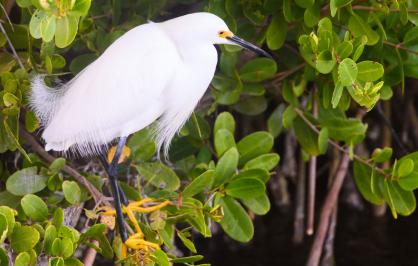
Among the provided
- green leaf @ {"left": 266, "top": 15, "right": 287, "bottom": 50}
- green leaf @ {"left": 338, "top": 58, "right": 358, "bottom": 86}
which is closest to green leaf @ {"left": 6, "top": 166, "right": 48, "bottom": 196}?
green leaf @ {"left": 266, "top": 15, "right": 287, "bottom": 50}

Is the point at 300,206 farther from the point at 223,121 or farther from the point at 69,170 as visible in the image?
the point at 69,170

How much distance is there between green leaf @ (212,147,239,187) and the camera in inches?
63.6

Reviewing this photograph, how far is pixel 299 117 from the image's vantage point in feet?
6.53

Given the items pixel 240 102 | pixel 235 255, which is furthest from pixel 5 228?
pixel 235 255

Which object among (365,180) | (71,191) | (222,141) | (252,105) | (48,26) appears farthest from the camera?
(252,105)

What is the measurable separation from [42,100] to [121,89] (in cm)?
19

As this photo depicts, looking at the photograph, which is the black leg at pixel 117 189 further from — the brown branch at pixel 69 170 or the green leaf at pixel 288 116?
the green leaf at pixel 288 116

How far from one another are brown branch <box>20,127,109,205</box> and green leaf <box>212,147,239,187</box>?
0.82 ft

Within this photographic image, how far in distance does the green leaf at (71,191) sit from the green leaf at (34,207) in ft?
0.19

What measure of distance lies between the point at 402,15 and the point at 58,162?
743 millimetres

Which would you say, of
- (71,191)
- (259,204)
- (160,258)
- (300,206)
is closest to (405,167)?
(259,204)

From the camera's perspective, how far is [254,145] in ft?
5.85

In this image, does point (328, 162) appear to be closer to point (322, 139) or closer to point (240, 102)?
point (240, 102)

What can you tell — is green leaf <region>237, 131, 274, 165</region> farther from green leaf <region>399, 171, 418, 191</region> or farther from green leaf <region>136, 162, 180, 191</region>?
green leaf <region>399, 171, 418, 191</region>
